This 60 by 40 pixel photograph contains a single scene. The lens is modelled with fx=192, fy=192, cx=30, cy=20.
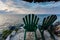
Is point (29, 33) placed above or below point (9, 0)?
below

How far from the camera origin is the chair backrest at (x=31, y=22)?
4.89ft

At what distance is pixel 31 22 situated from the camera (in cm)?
150

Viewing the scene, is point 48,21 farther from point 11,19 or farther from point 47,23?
point 11,19

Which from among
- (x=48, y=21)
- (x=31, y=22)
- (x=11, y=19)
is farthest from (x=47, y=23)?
(x=11, y=19)

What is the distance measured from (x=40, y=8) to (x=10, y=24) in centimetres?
28

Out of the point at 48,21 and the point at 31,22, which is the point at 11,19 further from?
the point at 48,21

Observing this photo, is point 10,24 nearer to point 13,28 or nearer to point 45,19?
point 13,28

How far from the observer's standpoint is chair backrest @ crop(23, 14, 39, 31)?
1.49m

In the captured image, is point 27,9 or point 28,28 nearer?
point 28,28

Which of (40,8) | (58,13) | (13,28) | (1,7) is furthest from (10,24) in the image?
(58,13)

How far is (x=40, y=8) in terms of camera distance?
5.32 feet

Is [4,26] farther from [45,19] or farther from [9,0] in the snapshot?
[45,19]

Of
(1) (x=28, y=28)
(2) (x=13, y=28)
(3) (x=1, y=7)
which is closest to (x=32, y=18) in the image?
(1) (x=28, y=28)

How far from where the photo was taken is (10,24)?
5.21ft
